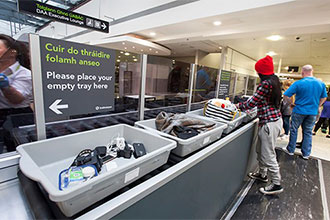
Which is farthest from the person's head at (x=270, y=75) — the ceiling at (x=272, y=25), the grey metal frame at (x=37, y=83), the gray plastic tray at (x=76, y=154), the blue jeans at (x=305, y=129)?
the ceiling at (x=272, y=25)

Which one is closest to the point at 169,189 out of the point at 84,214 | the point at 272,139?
the point at 84,214

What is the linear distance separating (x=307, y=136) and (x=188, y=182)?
9.22 feet

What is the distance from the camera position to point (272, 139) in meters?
1.70

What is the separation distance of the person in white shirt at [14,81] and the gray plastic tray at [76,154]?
33cm

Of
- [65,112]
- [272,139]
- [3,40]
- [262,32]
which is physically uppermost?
[262,32]

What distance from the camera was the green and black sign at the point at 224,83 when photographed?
2.33 meters

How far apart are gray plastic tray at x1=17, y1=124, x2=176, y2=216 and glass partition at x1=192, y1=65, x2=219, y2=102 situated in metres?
1.13

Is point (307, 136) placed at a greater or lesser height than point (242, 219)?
greater

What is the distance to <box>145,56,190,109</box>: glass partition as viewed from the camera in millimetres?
1720

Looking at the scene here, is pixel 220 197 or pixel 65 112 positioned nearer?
pixel 65 112

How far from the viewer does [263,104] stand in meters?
1.65

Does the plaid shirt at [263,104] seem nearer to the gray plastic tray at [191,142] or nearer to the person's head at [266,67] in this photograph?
the person's head at [266,67]

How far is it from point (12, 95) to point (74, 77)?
38cm

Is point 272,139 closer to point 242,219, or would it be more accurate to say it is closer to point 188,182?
point 242,219
